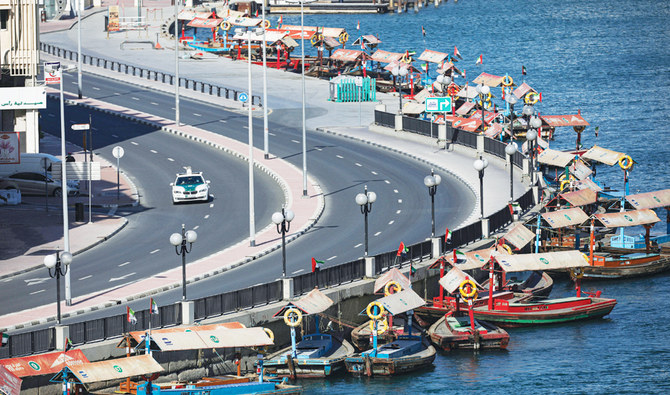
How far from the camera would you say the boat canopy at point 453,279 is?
6800 cm

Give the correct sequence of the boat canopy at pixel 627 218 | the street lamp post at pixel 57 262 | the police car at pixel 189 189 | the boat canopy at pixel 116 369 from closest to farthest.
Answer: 1. the boat canopy at pixel 116 369
2. the street lamp post at pixel 57 262
3. the boat canopy at pixel 627 218
4. the police car at pixel 189 189

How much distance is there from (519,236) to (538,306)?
507 cm

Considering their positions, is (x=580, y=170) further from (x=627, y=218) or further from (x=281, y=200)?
(x=281, y=200)

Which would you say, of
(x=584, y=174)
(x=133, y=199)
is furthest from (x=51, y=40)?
(x=584, y=174)

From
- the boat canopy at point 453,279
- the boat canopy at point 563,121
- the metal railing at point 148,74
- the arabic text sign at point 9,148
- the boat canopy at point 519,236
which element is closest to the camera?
the boat canopy at point 453,279

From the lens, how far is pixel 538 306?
71750mm

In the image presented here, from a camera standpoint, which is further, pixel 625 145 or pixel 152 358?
pixel 625 145

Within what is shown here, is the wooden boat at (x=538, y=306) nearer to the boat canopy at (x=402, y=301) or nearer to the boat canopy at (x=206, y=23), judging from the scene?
the boat canopy at (x=402, y=301)

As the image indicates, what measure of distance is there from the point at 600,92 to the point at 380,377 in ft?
350

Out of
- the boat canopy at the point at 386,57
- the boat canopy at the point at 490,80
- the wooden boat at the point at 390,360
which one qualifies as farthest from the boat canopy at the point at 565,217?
the boat canopy at the point at 386,57

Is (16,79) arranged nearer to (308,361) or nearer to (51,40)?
(308,361)

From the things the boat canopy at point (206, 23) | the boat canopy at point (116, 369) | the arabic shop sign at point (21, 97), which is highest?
the boat canopy at point (206, 23)

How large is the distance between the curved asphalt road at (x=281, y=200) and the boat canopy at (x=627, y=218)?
8.63 metres

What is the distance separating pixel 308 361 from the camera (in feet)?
202
